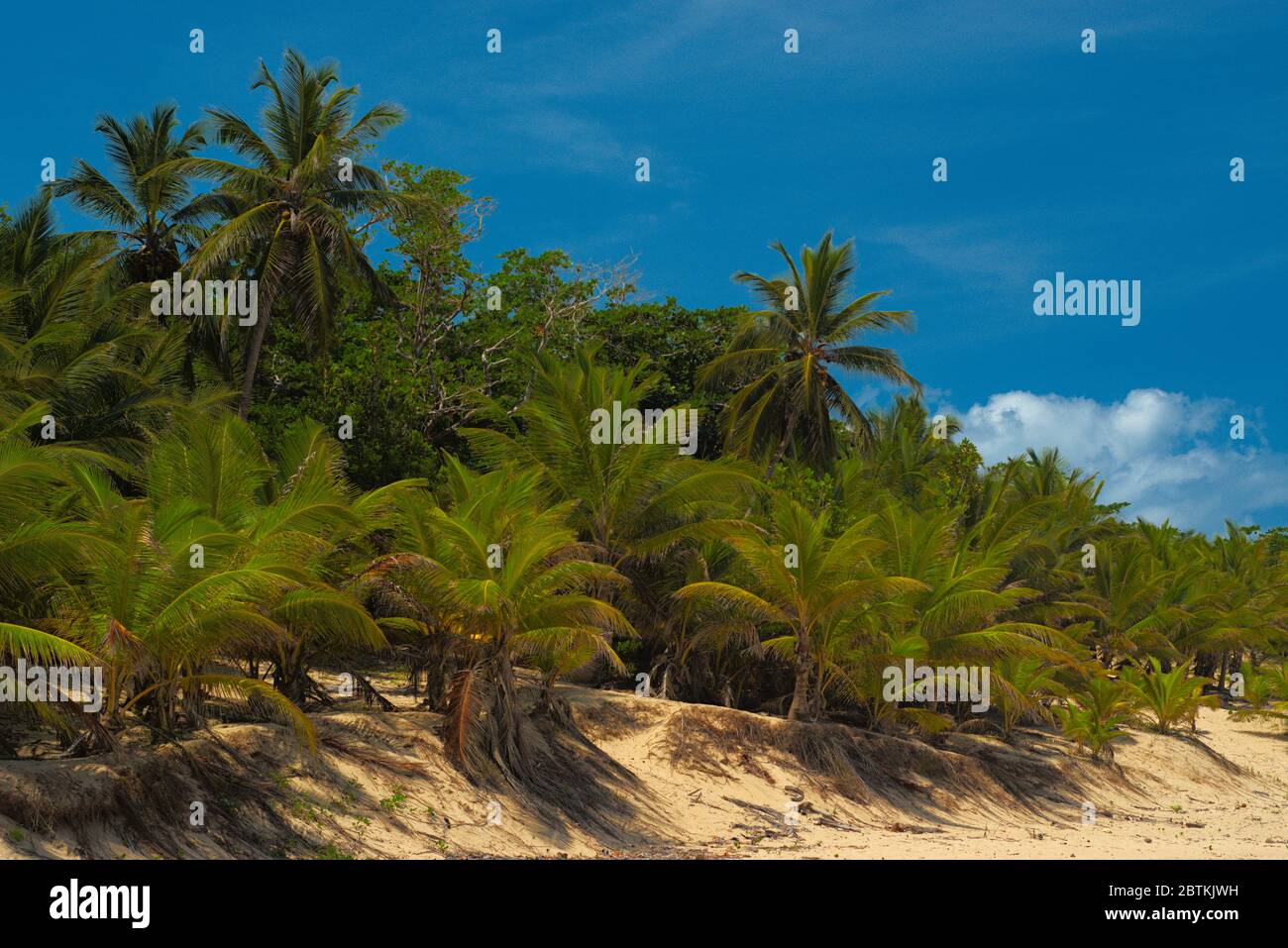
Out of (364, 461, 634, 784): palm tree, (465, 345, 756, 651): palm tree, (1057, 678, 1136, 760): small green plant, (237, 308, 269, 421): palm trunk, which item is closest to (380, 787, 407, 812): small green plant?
(364, 461, 634, 784): palm tree

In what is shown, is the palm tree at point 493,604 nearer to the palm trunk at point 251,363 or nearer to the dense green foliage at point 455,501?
the dense green foliage at point 455,501

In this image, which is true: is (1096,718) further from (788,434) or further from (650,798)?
(650,798)

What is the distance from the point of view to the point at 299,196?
1049 inches

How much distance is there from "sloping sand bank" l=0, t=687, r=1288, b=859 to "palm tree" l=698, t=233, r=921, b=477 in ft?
32.9

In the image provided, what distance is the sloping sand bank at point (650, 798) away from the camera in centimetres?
1138

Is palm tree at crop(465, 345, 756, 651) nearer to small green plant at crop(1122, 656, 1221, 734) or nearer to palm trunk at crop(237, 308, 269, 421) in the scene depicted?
palm trunk at crop(237, 308, 269, 421)

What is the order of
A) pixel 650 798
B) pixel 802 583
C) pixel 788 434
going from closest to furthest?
1. pixel 650 798
2. pixel 802 583
3. pixel 788 434

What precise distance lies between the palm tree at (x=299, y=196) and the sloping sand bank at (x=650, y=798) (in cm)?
1174

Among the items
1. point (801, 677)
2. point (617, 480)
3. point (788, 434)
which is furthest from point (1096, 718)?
point (617, 480)

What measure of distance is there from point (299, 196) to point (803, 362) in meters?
13.2

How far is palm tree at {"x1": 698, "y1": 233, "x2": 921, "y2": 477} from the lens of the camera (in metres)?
31.9

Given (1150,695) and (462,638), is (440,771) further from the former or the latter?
(1150,695)
